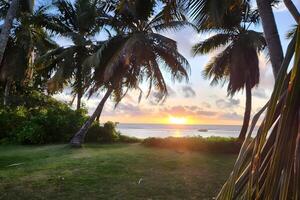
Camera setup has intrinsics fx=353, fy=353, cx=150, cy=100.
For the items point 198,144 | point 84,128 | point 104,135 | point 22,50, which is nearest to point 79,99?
point 104,135

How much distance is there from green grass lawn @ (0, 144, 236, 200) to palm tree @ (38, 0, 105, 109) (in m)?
6.64

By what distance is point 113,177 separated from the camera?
7.81m

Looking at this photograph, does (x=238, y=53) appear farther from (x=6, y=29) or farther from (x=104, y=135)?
(x=6, y=29)

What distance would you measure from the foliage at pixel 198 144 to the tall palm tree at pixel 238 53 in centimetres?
254

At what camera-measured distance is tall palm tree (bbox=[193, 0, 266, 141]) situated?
52.2 ft

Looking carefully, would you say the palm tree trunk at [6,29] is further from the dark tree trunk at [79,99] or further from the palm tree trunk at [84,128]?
A: the dark tree trunk at [79,99]

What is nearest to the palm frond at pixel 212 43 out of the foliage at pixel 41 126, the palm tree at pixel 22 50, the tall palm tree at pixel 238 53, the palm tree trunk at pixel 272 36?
the tall palm tree at pixel 238 53

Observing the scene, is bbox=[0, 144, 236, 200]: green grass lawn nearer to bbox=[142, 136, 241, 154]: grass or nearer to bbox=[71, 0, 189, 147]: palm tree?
bbox=[142, 136, 241, 154]: grass

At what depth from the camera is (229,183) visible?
1.46m

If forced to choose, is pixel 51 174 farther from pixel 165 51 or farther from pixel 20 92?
pixel 20 92

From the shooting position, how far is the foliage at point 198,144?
42.5 feet

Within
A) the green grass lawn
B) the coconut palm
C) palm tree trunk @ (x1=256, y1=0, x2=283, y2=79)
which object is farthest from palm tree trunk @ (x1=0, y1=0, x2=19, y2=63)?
palm tree trunk @ (x1=256, y1=0, x2=283, y2=79)

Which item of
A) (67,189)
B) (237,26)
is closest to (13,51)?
(237,26)

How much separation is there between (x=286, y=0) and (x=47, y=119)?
15.7 meters
